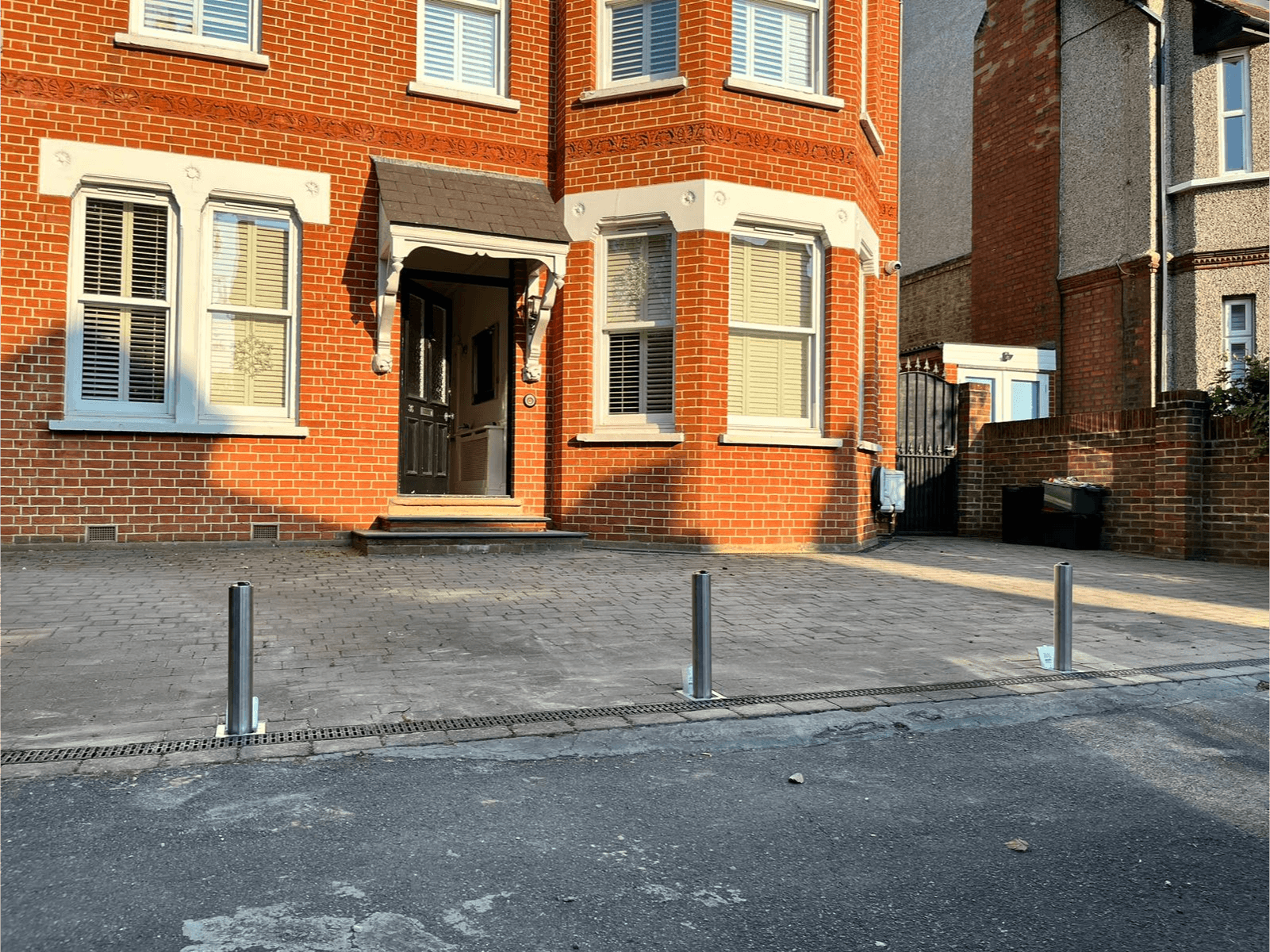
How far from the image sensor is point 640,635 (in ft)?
22.4

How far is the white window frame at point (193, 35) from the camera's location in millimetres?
10664

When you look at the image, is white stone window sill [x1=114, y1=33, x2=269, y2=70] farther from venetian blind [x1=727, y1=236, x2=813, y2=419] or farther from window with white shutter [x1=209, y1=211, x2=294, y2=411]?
venetian blind [x1=727, y1=236, x2=813, y2=419]

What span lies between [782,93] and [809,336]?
2.95 meters

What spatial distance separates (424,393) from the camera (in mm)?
12797

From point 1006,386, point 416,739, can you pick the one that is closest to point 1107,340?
point 1006,386

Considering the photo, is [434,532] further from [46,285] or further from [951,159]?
[951,159]

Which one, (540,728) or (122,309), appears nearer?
(540,728)

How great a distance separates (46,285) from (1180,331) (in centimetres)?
1698

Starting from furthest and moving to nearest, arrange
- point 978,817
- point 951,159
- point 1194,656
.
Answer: point 951,159 < point 1194,656 < point 978,817

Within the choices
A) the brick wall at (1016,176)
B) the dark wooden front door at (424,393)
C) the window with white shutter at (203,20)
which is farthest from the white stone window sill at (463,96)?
the brick wall at (1016,176)

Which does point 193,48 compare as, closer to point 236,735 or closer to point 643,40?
point 643,40

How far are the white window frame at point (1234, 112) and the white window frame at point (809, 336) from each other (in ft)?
29.8

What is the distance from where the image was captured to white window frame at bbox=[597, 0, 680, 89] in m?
12.0

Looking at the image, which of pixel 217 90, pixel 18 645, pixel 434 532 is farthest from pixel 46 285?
pixel 18 645
